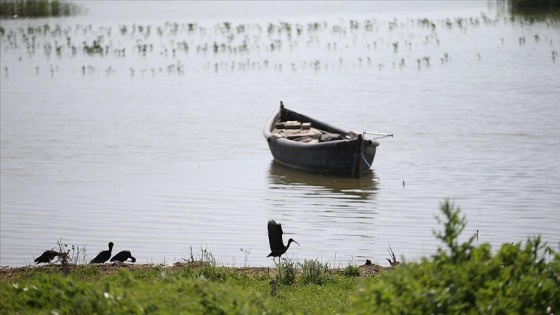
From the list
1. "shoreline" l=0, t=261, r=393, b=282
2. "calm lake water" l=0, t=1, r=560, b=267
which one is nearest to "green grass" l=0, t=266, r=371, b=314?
"shoreline" l=0, t=261, r=393, b=282

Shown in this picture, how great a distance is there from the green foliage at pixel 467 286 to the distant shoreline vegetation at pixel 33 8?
66.1 metres

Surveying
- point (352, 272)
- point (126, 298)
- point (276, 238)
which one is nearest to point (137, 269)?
point (276, 238)

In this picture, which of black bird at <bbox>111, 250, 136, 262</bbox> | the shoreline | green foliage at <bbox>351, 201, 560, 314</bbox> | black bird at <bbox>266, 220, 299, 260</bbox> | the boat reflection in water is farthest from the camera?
the boat reflection in water

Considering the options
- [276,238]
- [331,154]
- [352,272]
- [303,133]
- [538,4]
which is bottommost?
[352,272]

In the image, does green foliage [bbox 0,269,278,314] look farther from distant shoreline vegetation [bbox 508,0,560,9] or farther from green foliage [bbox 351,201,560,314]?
distant shoreline vegetation [bbox 508,0,560,9]

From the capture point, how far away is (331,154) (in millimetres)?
25234

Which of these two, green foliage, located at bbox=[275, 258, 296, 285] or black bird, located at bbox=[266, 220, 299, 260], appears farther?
black bird, located at bbox=[266, 220, 299, 260]

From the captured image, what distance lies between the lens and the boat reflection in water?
23.5 meters

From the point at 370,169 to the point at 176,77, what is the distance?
78.2 ft

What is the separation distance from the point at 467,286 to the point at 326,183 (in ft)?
56.4

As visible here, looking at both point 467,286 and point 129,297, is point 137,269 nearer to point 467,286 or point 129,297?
point 129,297

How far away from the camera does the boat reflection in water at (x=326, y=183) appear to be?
23450 mm

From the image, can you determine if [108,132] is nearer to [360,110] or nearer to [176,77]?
[360,110]

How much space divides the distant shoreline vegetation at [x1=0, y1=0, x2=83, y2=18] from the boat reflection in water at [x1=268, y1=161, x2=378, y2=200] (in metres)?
48.3
